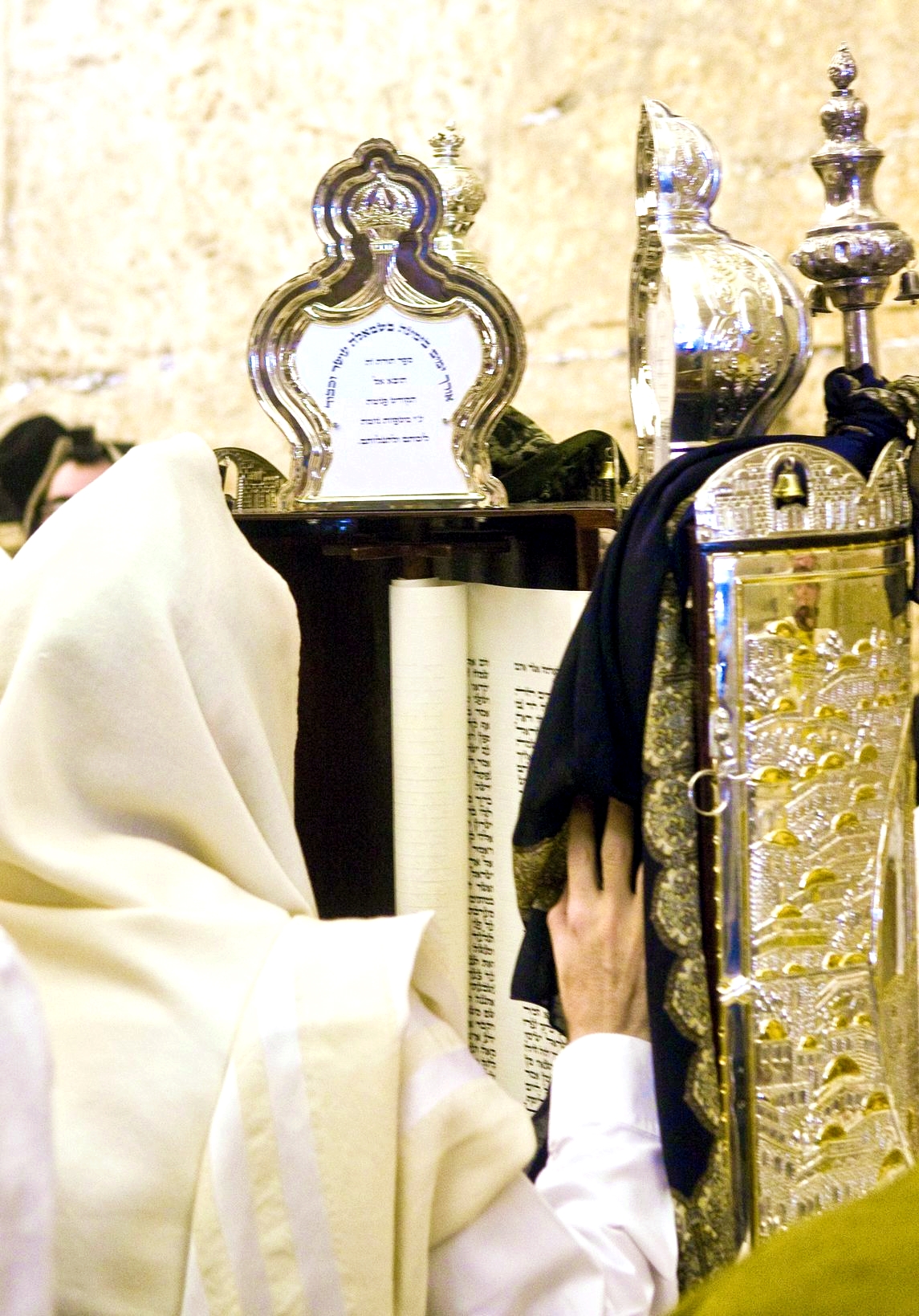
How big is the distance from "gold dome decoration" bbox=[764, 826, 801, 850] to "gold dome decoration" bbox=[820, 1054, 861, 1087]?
0.17 meters

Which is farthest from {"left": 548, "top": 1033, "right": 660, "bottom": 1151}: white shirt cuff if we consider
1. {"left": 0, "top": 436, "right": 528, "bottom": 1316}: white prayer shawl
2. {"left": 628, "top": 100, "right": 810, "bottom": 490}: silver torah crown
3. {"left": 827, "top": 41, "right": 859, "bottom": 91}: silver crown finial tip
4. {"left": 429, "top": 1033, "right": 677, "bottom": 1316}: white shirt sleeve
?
{"left": 827, "top": 41, "right": 859, "bottom": 91}: silver crown finial tip

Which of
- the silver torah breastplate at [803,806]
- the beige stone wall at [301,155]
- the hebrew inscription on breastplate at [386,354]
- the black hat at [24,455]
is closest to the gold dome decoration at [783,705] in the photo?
the silver torah breastplate at [803,806]

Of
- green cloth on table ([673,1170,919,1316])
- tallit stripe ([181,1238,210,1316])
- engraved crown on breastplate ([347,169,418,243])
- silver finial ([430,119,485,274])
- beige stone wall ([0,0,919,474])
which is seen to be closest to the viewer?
green cloth on table ([673,1170,919,1316])

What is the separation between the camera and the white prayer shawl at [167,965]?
0.66m

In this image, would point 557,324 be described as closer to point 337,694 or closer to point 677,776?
Answer: point 337,694

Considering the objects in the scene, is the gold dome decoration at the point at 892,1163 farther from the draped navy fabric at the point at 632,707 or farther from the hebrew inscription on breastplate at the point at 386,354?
the hebrew inscription on breastplate at the point at 386,354

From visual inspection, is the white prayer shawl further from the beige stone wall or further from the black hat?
the black hat

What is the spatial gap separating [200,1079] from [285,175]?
2.10m

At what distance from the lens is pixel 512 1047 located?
4.21 ft

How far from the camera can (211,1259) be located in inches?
25.9

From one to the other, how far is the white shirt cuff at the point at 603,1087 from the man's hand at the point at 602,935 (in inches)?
0.8

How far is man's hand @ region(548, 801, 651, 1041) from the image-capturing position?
104cm

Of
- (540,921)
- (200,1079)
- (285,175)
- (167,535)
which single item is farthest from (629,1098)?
(285,175)

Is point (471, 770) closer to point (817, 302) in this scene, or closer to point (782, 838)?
point (782, 838)
